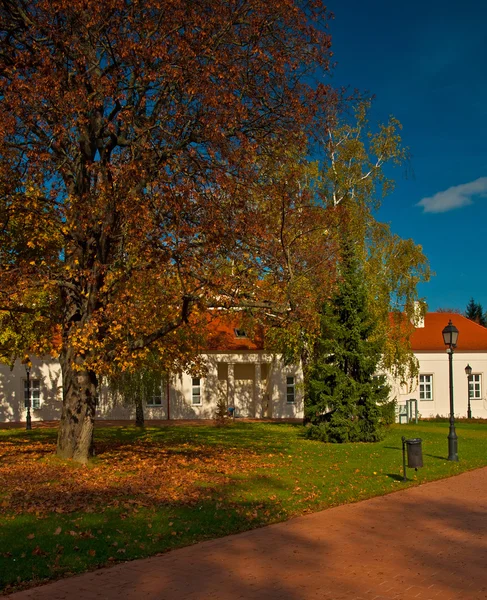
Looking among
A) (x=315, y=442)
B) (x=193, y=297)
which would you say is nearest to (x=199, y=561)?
(x=193, y=297)

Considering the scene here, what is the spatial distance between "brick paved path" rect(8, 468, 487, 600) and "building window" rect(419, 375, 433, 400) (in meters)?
28.7

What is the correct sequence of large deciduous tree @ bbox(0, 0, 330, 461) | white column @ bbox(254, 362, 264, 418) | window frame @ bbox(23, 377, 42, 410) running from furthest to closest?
white column @ bbox(254, 362, 264, 418), window frame @ bbox(23, 377, 42, 410), large deciduous tree @ bbox(0, 0, 330, 461)

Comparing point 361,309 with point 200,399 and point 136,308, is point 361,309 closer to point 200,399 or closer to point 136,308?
point 136,308

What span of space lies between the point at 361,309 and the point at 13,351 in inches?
461

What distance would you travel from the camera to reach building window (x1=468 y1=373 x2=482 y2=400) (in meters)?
37.6

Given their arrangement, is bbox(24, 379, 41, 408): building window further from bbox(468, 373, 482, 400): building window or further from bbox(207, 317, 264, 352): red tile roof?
bbox(468, 373, 482, 400): building window

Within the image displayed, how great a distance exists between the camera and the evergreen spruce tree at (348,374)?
21.3 meters

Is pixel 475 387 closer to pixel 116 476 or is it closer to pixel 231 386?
pixel 231 386

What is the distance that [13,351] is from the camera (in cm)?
2088

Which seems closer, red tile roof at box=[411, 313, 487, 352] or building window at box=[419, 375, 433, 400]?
building window at box=[419, 375, 433, 400]

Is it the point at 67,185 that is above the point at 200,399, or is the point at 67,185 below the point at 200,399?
above

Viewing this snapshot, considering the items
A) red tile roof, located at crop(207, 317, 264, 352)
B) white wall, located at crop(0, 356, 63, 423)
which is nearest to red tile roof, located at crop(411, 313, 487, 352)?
red tile roof, located at crop(207, 317, 264, 352)

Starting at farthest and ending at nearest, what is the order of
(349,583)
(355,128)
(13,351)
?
1. (355,128)
2. (13,351)
3. (349,583)

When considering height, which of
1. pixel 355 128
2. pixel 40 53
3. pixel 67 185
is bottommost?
pixel 67 185
